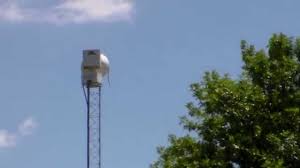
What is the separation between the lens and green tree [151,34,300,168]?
2419cm

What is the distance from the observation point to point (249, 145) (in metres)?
24.4

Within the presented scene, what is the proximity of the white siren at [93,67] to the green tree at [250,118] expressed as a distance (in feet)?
98.8

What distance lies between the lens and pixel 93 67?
56.5 metres

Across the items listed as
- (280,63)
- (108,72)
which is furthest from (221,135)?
(108,72)

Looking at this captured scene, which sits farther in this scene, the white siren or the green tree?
the white siren

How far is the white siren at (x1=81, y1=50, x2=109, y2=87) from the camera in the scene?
5628cm

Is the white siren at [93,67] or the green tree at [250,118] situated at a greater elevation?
the white siren at [93,67]

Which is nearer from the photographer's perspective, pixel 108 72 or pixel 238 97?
pixel 238 97

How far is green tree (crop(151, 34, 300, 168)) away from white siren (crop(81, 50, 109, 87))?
30.1 metres

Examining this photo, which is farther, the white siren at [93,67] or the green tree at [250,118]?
the white siren at [93,67]

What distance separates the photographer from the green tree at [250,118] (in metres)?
24.2

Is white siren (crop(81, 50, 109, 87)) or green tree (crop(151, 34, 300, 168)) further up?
white siren (crop(81, 50, 109, 87))

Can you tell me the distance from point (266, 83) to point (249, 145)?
7.48ft

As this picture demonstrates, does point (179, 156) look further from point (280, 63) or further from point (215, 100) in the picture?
point (280, 63)
